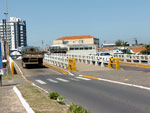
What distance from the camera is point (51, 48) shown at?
293ft

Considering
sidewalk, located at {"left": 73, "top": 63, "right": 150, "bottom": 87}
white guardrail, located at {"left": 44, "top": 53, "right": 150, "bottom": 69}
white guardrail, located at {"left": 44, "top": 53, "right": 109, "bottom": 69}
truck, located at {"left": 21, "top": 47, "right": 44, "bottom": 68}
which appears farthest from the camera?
truck, located at {"left": 21, "top": 47, "right": 44, "bottom": 68}

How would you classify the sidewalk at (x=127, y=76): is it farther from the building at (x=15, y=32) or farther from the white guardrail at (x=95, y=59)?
the building at (x=15, y=32)

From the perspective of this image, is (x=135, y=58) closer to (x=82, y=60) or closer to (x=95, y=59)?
(x=95, y=59)

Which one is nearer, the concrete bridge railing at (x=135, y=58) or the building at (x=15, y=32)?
the concrete bridge railing at (x=135, y=58)

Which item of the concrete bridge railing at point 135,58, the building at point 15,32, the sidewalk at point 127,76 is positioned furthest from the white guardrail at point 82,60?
the building at point 15,32

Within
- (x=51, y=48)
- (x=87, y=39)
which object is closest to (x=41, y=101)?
(x=51, y=48)

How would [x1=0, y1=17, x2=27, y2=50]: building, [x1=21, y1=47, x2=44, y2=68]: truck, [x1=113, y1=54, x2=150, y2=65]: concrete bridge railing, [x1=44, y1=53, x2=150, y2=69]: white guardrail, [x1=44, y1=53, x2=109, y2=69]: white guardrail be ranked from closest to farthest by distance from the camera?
[x1=44, y1=53, x2=109, y2=69]: white guardrail → [x1=44, y1=53, x2=150, y2=69]: white guardrail → [x1=21, y1=47, x2=44, y2=68]: truck → [x1=113, y1=54, x2=150, y2=65]: concrete bridge railing → [x1=0, y1=17, x2=27, y2=50]: building

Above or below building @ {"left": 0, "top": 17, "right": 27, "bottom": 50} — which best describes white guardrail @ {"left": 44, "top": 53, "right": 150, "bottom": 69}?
below

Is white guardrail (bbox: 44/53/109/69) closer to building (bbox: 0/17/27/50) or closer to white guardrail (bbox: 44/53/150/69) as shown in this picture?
white guardrail (bbox: 44/53/150/69)

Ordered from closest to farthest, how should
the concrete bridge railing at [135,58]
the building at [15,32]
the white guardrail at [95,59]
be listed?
the white guardrail at [95,59] < the concrete bridge railing at [135,58] < the building at [15,32]

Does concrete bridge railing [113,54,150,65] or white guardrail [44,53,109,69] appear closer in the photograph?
white guardrail [44,53,109,69]

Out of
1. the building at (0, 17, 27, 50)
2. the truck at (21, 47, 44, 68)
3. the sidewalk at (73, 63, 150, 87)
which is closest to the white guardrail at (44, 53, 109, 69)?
the truck at (21, 47, 44, 68)

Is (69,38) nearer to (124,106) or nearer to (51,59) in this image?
(51,59)

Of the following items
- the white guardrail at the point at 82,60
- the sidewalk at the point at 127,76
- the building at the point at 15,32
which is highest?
the building at the point at 15,32
